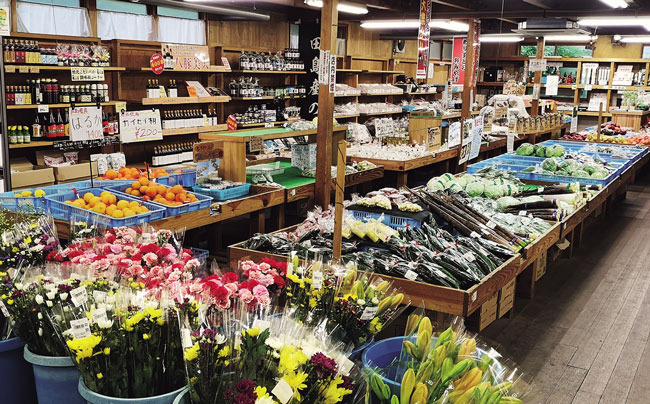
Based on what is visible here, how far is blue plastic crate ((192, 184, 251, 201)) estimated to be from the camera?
5.30 metres

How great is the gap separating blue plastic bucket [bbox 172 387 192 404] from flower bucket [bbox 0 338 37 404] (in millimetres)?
808

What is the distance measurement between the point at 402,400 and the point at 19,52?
6.07m

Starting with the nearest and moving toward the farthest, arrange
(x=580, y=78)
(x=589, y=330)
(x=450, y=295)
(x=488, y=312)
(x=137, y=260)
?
(x=137, y=260)
(x=450, y=295)
(x=488, y=312)
(x=589, y=330)
(x=580, y=78)

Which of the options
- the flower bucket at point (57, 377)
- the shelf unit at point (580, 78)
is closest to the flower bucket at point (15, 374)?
the flower bucket at point (57, 377)

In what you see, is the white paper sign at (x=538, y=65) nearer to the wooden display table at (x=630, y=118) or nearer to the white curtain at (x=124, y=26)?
the wooden display table at (x=630, y=118)

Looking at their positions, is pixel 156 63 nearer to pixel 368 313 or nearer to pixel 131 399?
pixel 368 313

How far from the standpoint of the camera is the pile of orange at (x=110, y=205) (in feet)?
13.8

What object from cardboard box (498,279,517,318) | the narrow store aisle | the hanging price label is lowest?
the narrow store aisle

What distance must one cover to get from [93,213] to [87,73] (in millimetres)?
3239

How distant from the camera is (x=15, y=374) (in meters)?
2.26

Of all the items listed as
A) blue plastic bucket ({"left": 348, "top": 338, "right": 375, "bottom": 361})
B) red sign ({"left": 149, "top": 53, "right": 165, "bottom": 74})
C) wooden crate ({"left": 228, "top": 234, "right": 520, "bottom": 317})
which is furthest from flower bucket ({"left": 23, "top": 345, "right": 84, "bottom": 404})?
red sign ({"left": 149, "top": 53, "right": 165, "bottom": 74})

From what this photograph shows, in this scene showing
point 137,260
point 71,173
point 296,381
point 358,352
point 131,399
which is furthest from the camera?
point 71,173

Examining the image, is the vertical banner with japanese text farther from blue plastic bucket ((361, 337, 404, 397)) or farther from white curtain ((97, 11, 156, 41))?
blue plastic bucket ((361, 337, 404, 397))

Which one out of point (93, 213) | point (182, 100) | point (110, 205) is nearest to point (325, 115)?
point (110, 205)
